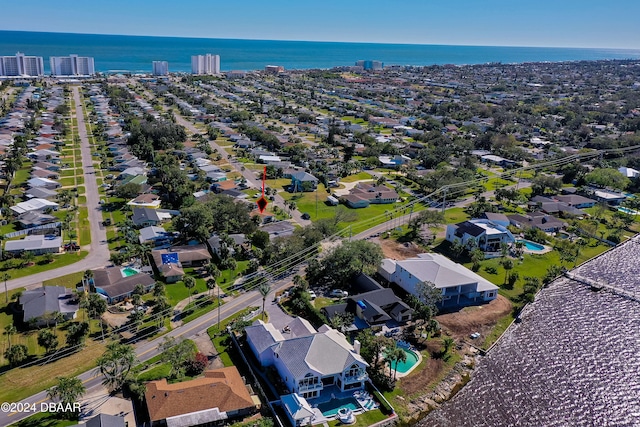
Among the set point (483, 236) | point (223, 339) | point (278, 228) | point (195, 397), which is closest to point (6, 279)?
point (223, 339)

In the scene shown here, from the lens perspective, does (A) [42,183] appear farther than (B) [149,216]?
Yes

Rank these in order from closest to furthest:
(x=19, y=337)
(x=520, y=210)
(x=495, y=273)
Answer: (x=19, y=337)
(x=495, y=273)
(x=520, y=210)

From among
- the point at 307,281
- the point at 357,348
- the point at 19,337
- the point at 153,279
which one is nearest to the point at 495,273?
the point at 307,281

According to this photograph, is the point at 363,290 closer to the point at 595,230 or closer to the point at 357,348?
the point at 357,348

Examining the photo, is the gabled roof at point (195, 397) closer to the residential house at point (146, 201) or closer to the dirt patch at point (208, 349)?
the dirt patch at point (208, 349)

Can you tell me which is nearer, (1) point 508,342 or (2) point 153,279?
(1) point 508,342

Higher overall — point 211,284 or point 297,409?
point 211,284

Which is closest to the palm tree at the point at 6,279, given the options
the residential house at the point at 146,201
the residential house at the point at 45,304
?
the residential house at the point at 45,304

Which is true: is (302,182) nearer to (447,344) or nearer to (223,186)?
(223,186)
